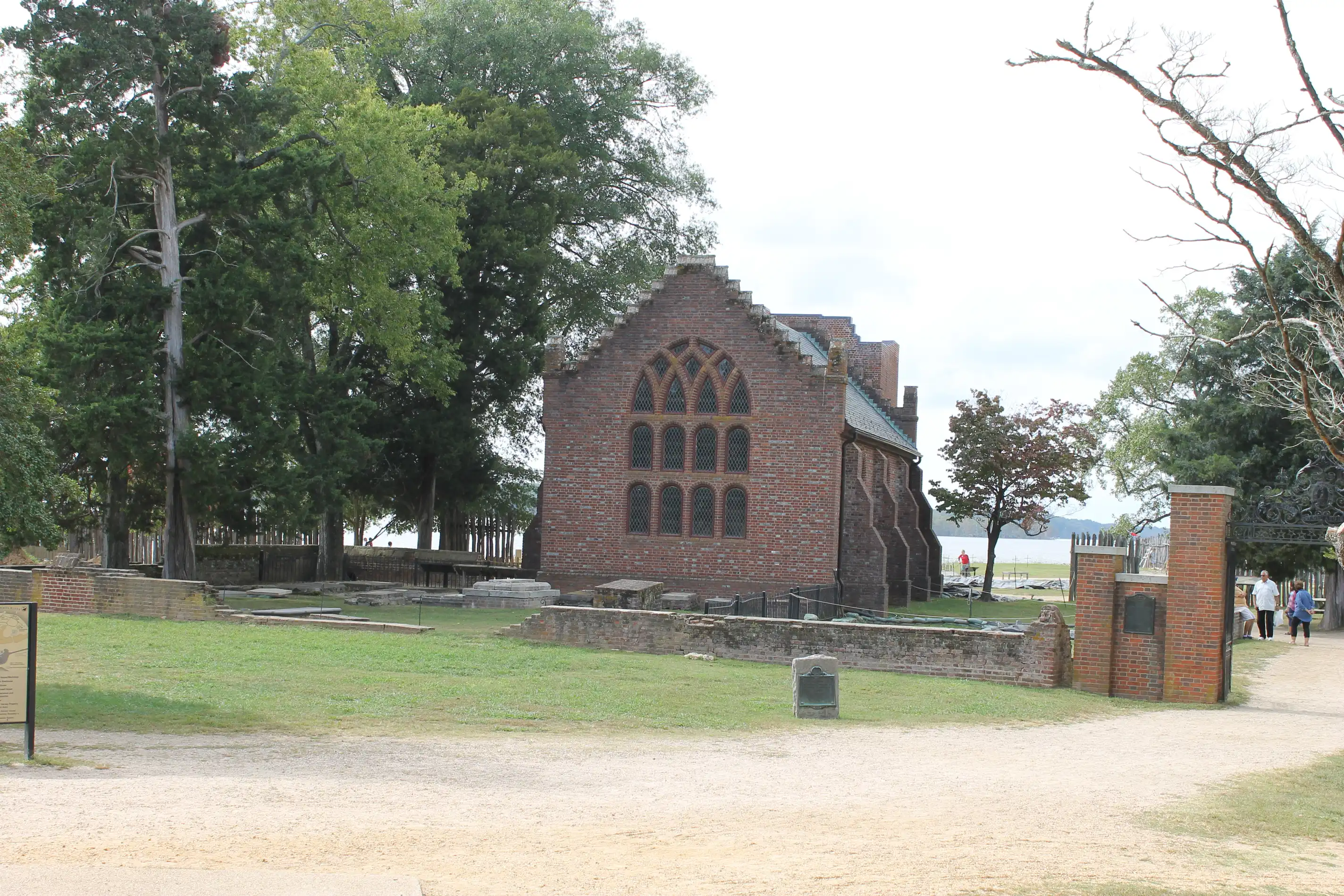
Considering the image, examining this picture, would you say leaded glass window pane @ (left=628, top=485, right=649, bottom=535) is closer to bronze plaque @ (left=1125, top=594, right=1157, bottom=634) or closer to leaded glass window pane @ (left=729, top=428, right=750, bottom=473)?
leaded glass window pane @ (left=729, top=428, right=750, bottom=473)

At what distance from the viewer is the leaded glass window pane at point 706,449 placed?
35.4 m

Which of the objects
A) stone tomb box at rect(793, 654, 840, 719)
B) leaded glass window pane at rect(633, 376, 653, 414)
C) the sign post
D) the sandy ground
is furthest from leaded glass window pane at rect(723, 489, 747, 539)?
the sign post

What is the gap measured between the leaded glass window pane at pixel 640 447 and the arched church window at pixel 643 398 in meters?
0.46

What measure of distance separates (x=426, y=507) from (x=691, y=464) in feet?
40.8

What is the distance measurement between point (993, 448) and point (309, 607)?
25826mm

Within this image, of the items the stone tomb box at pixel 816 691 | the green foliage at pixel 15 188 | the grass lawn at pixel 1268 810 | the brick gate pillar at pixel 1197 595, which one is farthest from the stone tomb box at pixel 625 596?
the grass lawn at pixel 1268 810

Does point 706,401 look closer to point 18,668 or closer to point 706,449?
point 706,449

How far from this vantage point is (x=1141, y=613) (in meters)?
20.4

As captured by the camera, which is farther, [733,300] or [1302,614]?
[733,300]

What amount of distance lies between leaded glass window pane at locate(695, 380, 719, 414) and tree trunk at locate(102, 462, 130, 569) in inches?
577

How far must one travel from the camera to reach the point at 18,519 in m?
16.7

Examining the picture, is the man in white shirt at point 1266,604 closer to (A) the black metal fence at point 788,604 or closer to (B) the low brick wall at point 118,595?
(A) the black metal fence at point 788,604

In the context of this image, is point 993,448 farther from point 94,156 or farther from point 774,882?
point 774,882

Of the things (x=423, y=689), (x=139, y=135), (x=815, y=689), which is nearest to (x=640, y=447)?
(x=139, y=135)
